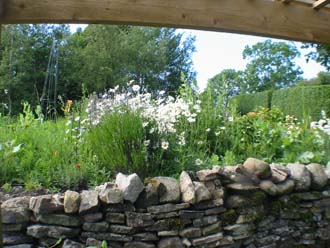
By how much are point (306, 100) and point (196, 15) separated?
6502 mm

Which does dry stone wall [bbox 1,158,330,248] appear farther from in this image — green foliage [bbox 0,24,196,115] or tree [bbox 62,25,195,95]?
tree [bbox 62,25,195,95]

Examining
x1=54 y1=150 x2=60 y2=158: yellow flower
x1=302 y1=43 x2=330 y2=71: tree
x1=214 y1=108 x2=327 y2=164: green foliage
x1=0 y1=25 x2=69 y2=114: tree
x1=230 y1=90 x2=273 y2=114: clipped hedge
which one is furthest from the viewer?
x1=0 y1=25 x2=69 y2=114: tree

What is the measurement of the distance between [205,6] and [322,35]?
3.50ft

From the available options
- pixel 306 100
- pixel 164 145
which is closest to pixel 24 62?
pixel 306 100

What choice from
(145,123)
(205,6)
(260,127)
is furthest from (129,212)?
(260,127)

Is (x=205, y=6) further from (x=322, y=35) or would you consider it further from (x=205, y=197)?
(x=205, y=197)

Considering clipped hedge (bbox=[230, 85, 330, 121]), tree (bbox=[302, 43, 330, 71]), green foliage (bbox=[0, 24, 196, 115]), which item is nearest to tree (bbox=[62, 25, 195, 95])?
green foliage (bbox=[0, 24, 196, 115])

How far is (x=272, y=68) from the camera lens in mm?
29281

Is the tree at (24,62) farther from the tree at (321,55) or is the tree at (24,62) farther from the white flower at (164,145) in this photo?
the white flower at (164,145)

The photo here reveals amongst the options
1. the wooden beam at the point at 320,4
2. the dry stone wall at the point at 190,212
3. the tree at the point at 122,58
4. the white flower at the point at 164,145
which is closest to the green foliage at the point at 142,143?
the white flower at the point at 164,145

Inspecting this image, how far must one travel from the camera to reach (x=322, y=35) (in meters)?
2.92

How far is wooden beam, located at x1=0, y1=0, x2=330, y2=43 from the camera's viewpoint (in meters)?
2.16

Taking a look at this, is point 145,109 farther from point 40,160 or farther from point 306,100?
point 306,100

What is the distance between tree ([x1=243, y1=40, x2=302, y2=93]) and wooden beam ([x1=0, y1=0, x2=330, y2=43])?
85.9ft
